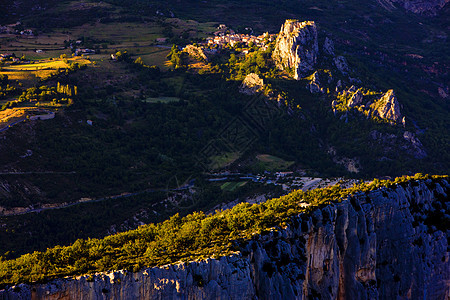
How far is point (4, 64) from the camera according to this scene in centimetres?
13325

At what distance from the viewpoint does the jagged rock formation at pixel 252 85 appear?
461 feet

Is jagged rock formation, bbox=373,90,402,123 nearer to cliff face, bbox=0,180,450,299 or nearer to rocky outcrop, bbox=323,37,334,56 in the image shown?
rocky outcrop, bbox=323,37,334,56

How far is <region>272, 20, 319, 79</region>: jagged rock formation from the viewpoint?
145375 millimetres

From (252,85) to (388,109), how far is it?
3270cm

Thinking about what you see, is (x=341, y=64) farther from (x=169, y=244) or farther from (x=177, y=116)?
(x=169, y=244)

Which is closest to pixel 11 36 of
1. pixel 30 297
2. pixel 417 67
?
pixel 417 67

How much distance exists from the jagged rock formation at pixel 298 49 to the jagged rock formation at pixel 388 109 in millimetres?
21344

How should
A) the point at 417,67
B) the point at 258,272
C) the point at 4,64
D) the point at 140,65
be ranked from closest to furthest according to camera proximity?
the point at 258,272 < the point at 4,64 < the point at 140,65 < the point at 417,67

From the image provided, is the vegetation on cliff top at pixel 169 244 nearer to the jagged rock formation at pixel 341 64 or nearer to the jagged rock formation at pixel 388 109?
the jagged rock formation at pixel 388 109

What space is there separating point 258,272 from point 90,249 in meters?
13.9

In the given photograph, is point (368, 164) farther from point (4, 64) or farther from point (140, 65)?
point (4, 64)

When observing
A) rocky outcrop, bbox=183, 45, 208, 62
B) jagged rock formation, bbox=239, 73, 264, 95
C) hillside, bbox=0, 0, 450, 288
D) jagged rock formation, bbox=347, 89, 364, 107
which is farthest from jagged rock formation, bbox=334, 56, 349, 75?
rocky outcrop, bbox=183, 45, 208, 62

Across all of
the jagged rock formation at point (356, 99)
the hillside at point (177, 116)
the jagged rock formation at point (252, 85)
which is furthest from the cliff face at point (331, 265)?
the jagged rock formation at point (252, 85)

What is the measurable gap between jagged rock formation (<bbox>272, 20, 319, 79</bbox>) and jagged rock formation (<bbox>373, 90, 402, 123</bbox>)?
21.3 metres
